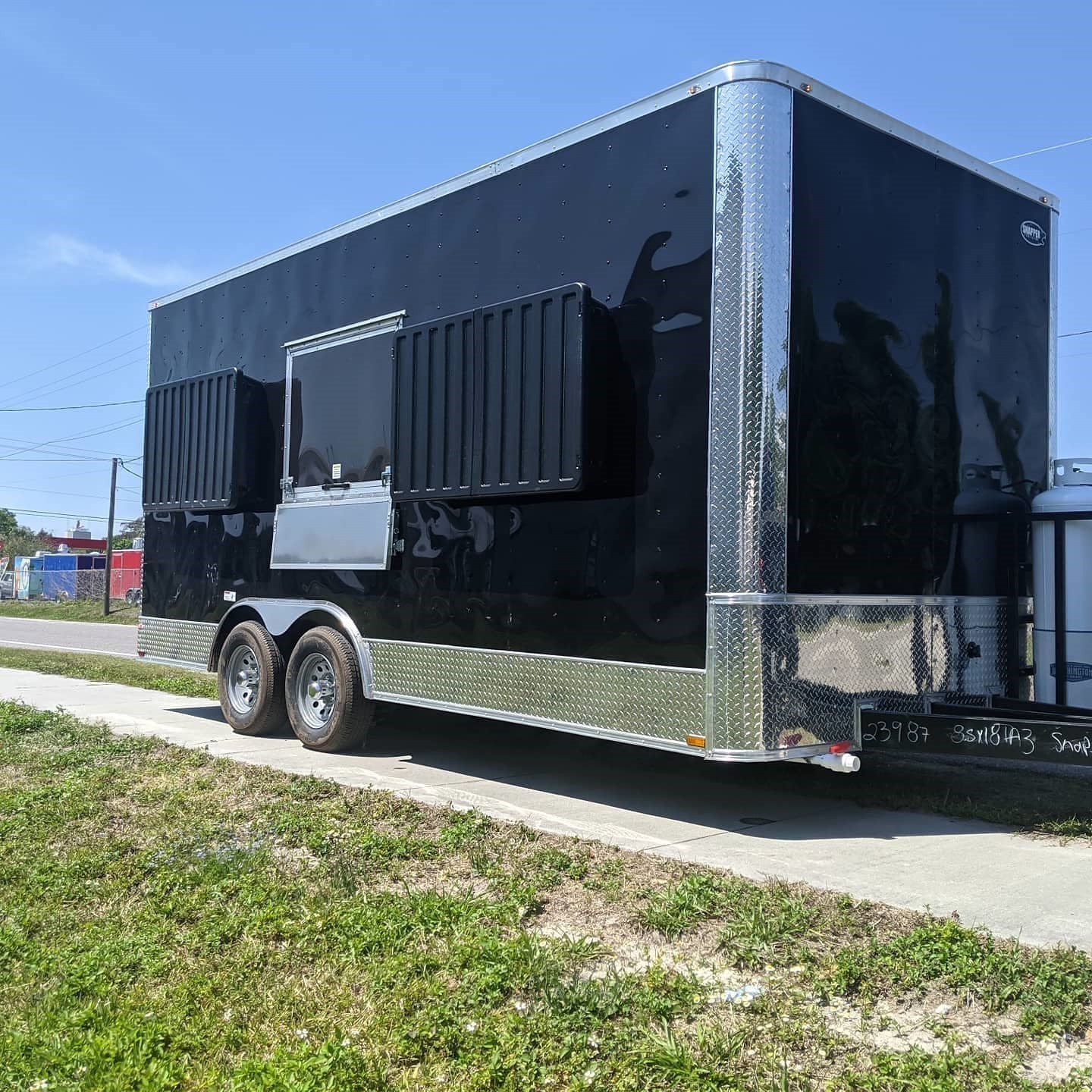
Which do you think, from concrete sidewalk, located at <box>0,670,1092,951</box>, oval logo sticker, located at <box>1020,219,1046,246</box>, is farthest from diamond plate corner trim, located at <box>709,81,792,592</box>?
oval logo sticker, located at <box>1020,219,1046,246</box>

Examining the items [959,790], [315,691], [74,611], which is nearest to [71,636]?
[74,611]

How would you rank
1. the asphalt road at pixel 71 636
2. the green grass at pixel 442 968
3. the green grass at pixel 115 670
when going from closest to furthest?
the green grass at pixel 442 968, the green grass at pixel 115 670, the asphalt road at pixel 71 636

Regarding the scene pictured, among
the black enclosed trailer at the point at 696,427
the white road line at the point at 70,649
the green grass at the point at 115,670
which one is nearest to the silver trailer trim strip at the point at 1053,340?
the black enclosed trailer at the point at 696,427

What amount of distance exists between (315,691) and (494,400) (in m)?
3.16

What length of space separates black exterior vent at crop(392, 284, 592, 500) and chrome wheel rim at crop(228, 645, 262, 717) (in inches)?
102

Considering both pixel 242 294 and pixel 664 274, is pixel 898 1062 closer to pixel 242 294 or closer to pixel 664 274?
pixel 664 274

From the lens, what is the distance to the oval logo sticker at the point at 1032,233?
7.22 m

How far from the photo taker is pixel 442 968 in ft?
12.6

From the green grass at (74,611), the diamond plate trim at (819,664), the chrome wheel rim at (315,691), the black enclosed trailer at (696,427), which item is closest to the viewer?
the diamond plate trim at (819,664)

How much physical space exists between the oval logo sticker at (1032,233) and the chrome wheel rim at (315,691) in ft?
18.9

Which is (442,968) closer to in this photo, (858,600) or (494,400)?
(858,600)

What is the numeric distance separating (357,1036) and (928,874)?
9.80 ft

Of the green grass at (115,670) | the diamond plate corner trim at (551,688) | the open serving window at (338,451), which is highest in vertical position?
the open serving window at (338,451)

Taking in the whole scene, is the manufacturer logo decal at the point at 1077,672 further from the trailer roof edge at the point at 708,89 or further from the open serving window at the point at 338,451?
the open serving window at the point at 338,451
